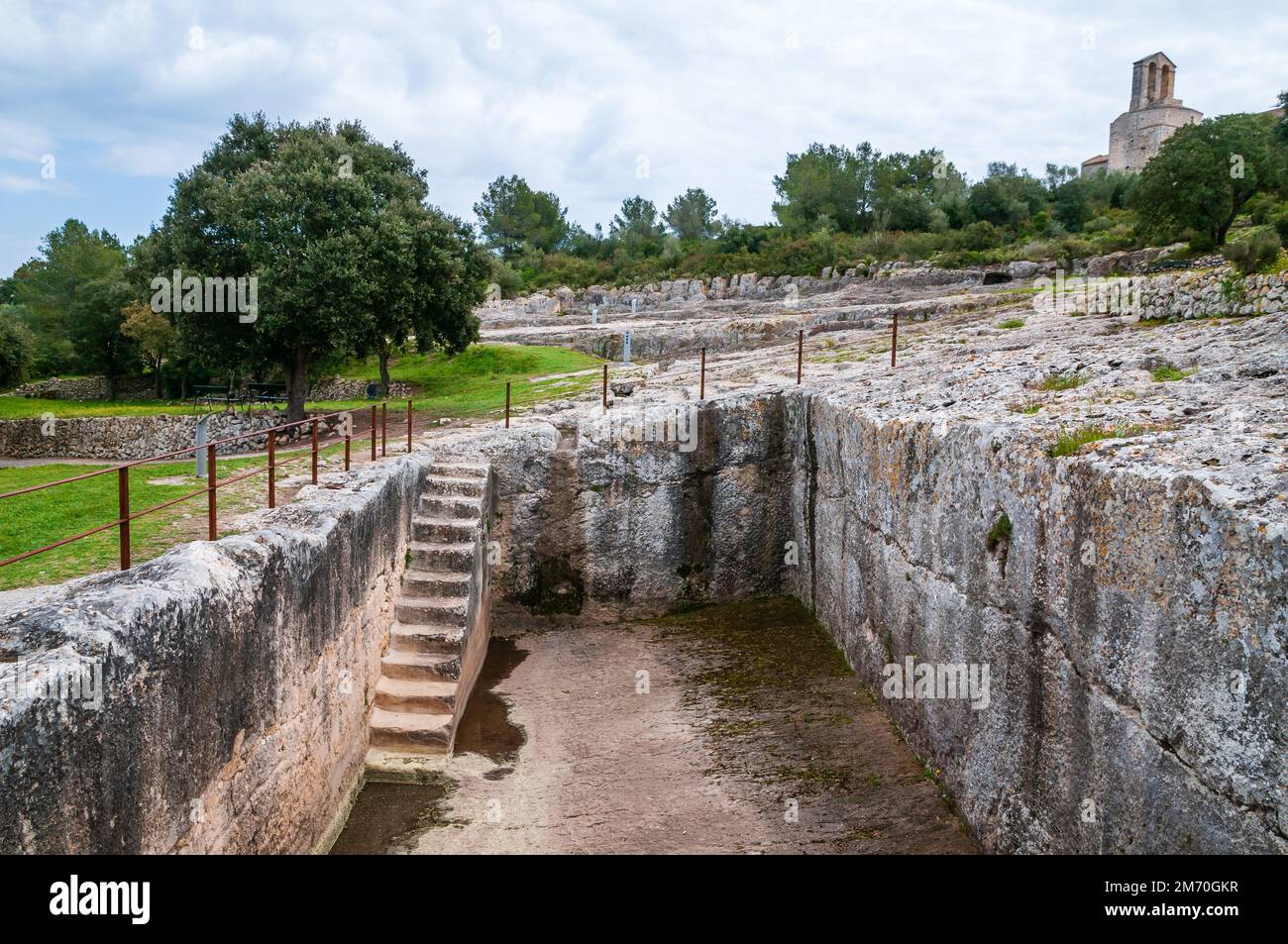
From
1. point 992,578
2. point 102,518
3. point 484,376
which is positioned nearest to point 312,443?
point 102,518

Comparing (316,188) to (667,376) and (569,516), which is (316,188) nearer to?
(667,376)

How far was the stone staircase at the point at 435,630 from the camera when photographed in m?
10.7

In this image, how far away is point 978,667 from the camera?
26.1ft

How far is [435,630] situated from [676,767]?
3.68m

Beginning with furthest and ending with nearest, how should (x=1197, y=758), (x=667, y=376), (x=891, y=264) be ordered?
(x=891, y=264)
(x=667, y=376)
(x=1197, y=758)

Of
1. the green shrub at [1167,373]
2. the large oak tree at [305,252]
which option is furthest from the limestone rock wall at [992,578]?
the large oak tree at [305,252]

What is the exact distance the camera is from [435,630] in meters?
11.9

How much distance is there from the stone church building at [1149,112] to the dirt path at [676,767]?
83.4 m

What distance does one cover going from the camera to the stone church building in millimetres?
81812

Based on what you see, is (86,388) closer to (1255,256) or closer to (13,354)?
(13,354)

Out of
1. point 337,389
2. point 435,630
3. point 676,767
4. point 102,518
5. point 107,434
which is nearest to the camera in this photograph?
point 676,767

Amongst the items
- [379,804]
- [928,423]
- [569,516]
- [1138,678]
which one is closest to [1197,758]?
[1138,678]

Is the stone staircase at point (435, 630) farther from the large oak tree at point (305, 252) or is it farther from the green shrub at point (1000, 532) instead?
the large oak tree at point (305, 252)

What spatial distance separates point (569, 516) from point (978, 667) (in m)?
8.76
